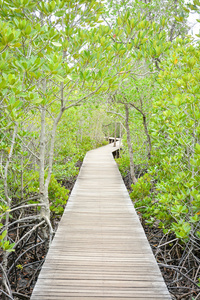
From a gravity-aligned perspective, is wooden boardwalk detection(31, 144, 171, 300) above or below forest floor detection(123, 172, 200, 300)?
above

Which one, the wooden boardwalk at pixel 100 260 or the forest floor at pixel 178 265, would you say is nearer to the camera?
the wooden boardwalk at pixel 100 260

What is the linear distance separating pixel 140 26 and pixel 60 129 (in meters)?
4.75

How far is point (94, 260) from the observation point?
2232 millimetres

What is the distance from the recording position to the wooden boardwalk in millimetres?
1824

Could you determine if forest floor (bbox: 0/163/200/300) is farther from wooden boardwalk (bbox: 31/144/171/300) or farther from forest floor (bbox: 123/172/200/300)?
wooden boardwalk (bbox: 31/144/171/300)

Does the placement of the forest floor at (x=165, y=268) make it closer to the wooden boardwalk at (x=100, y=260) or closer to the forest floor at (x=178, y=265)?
the forest floor at (x=178, y=265)

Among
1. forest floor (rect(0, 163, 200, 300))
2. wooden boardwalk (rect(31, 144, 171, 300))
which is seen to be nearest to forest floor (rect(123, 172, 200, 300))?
forest floor (rect(0, 163, 200, 300))

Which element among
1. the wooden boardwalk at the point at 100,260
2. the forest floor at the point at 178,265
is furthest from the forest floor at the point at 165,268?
the wooden boardwalk at the point at 100,260

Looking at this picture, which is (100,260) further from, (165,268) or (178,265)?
(165,268)

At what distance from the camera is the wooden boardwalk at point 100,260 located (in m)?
1.82

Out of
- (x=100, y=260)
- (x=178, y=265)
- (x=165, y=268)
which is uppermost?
(x=100, y=260)

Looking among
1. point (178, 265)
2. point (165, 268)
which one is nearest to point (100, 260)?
point (178, 265)

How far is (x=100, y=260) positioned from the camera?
2.23m

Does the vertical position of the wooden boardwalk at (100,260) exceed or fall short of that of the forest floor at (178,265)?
it exceeds it
